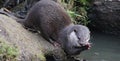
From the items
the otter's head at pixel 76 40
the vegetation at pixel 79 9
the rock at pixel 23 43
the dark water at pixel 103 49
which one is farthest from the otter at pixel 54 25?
the vegetation at pixel 79 9

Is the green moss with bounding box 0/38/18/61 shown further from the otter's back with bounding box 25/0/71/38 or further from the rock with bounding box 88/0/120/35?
the rock with bounding box 88/0/120/35

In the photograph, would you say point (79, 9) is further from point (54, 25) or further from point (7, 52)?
point (7, 52)

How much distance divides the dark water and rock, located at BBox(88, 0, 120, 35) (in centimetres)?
49

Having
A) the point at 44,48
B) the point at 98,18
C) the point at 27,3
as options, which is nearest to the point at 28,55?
the point at 44,48


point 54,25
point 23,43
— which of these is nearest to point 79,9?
point 54,25

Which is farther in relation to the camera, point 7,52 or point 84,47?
point 84,47

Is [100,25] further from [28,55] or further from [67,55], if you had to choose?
[28,55]

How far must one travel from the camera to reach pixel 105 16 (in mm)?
10477

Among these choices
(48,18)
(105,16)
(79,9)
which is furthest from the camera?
(105,16)

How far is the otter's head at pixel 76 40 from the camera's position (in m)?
5.97

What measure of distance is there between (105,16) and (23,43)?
5.10 meters

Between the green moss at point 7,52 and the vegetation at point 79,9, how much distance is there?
163 inches

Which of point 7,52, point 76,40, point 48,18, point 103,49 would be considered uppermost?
point 48,18

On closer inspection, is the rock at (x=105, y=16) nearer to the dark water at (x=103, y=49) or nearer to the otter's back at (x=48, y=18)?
the dark water at (x=103, y=49)
